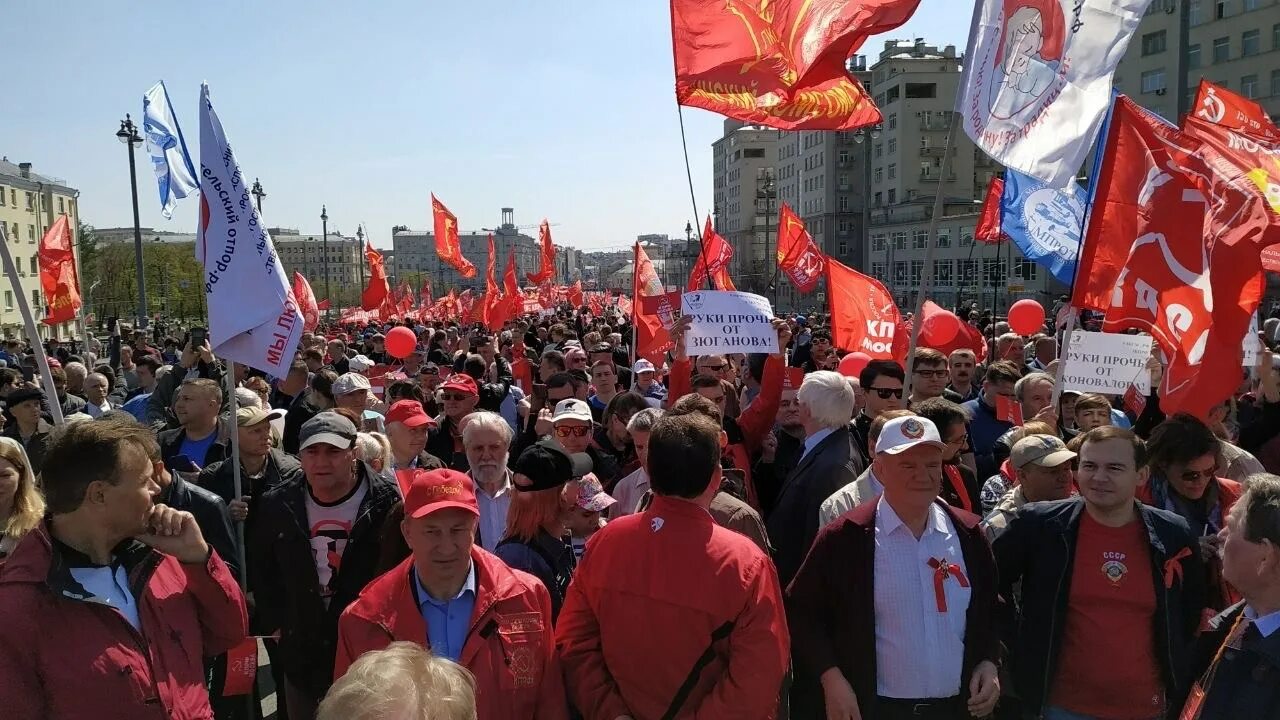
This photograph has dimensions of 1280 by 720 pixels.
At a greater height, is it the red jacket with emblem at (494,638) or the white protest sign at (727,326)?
the white protest sign at (727,326)

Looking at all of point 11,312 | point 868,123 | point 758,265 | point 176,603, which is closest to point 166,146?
point 868,123

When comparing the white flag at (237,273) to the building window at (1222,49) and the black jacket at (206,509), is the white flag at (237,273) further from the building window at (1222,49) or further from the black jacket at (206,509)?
the building window at (1222,49)

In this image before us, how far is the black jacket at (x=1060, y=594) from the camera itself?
3604 millimetres

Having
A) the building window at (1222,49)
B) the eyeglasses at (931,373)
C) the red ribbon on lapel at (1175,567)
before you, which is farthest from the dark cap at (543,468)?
the building window at (1222,49)

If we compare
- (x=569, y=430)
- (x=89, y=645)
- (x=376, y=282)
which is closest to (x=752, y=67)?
(x=569, y=430)

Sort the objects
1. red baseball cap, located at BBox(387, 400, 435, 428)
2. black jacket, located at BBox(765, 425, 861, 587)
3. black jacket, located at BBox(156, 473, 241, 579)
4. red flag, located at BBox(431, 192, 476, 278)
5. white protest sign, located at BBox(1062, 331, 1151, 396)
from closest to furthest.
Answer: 1. black jacket, located at BBox(156, 473, 241, 579)
2. black jacket, located at BBox(765, 425, 861, 587)
3. red baseball cap, located at BBox(387, 400, 435, 428)
4. white protest sign, located at BBox(1062, 331, 1151, 396)
5. red flag, located at BBox(431, 192, 476, 278)

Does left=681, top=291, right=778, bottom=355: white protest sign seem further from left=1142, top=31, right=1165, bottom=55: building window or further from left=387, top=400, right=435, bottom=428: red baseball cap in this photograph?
left=1142, top=31, right=1165, bottom=55: building window

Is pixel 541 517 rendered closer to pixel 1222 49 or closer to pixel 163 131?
pixel 163 131

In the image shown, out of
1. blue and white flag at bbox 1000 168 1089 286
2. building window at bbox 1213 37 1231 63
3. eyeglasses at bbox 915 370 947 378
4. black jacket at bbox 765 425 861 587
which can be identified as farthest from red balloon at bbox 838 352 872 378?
building window at bbox 1213 37 1231 63

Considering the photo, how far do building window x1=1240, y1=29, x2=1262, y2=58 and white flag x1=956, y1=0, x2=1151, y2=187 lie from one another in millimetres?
47384

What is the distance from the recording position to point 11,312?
7412cm

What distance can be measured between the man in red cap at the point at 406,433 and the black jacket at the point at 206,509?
5.07 ft

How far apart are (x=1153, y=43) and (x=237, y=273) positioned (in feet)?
184

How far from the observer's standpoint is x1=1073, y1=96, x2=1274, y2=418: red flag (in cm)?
503
